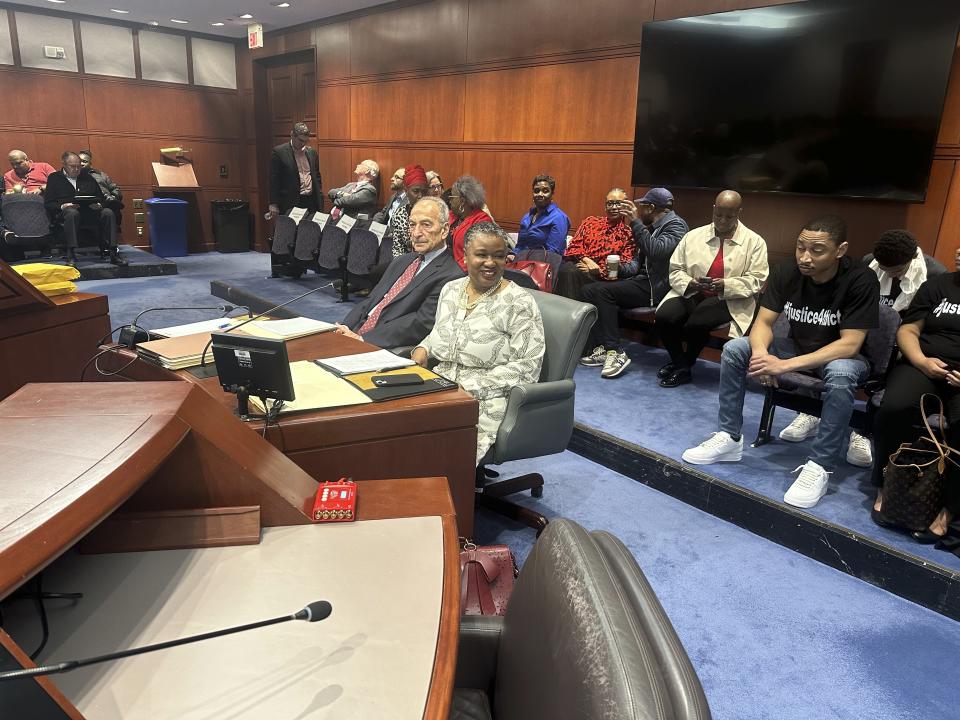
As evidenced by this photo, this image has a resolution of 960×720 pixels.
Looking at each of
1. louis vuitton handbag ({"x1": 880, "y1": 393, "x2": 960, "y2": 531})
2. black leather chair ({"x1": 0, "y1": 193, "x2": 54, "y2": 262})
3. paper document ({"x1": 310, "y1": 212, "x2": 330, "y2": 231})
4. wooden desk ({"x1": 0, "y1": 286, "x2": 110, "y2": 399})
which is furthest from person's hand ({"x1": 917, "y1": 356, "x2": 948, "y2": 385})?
black leather chair ({"x1": 0, "y1": 193, "x2": 54, "y2": 262})

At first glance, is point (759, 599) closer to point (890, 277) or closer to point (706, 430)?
point (706, 430)

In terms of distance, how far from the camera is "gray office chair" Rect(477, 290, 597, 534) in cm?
218

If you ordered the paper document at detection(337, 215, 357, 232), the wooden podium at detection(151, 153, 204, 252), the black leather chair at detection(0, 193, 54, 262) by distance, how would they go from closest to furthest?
the paper document at detection(337, 215, 357, 232), the black leather chair at detection(0, 193, 54, 262), the wooden podium at detection(151, 153, 204, 252)

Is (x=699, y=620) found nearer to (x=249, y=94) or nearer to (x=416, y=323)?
(x=416, y=323)

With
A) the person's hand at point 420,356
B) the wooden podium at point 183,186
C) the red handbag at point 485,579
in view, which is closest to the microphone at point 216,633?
the red handbag at point 485,579

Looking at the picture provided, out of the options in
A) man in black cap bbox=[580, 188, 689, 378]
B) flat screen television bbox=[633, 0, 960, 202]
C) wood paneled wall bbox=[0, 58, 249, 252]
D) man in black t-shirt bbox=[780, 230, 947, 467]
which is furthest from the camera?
wood paneled wall bbox=[0, 58, 249, 252]

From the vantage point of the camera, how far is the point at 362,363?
1915 millimetres

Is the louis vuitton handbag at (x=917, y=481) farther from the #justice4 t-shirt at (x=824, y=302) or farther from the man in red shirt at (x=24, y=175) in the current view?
the man in red shirt at (x=24, y=175)

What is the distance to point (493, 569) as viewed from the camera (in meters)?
1.75

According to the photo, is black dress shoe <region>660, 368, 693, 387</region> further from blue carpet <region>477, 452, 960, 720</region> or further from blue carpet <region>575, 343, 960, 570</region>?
blue carpet <region>477, 452, 960, 720</region>

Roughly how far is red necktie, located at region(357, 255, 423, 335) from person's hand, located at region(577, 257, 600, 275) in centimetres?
183

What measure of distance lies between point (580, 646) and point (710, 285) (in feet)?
11.1

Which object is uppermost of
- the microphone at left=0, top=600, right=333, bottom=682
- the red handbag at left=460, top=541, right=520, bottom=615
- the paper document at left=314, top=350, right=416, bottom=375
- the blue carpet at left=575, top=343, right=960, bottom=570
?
the microphone at left=0, top=600, right=333, bottom=682

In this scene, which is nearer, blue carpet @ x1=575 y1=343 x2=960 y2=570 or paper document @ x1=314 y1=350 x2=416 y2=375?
paper document @ x1=314 y1=350 x2=416 y2=375
